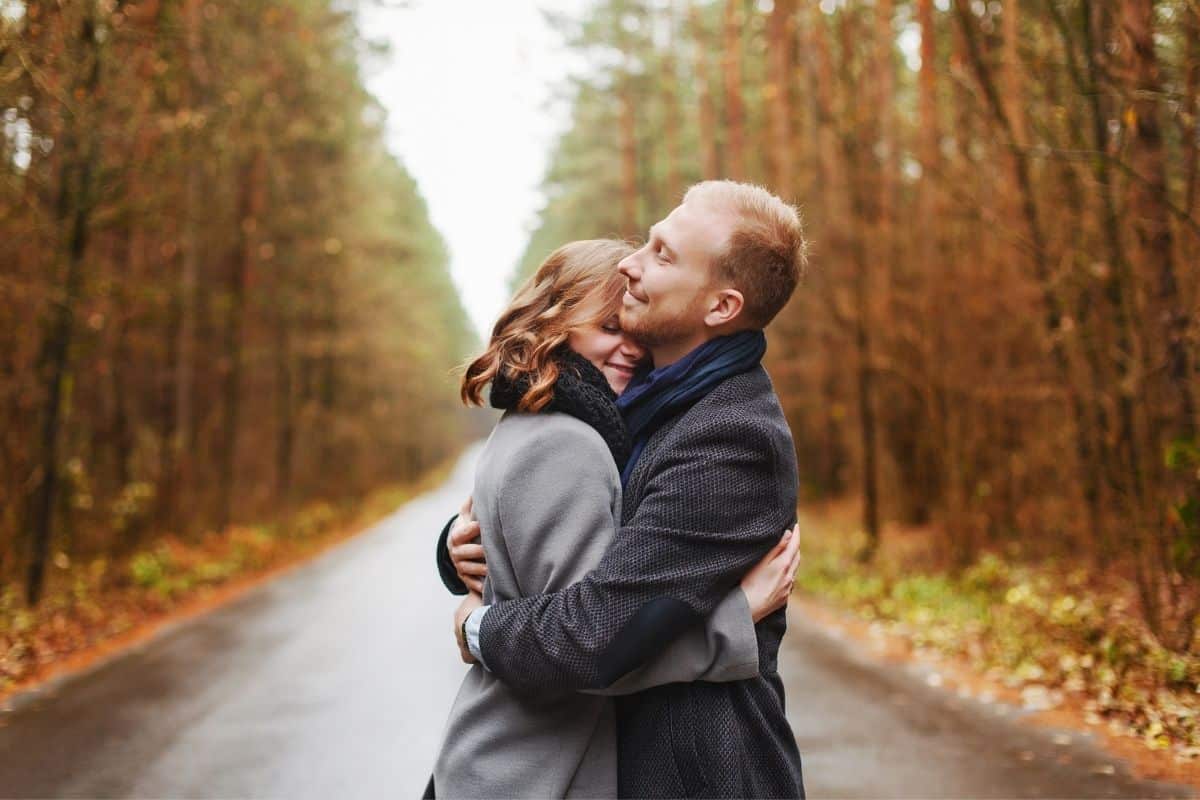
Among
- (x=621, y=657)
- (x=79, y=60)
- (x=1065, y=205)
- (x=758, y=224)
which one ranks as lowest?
(x=621, y=657)

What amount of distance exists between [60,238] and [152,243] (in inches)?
262

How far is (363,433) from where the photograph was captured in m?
31.6

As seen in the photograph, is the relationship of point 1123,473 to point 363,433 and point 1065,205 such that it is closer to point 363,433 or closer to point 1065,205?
point 1065,205

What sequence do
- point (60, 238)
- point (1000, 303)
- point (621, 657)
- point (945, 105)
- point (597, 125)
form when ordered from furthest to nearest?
point (597, 125)
point (945, 105)
point (1000, 303)
point (60, 238)
point (621, 657)

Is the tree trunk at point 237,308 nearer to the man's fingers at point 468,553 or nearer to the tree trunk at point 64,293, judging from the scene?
the tree trunk at point 64,293

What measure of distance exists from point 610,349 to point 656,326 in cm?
14

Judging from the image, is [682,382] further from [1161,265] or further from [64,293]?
[64,293]

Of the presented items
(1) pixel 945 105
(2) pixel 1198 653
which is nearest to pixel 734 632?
(2) pixel 1198 653

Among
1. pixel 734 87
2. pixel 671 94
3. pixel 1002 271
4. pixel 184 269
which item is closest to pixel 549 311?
pixel 1002 271

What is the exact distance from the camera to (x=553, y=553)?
2.19 metres

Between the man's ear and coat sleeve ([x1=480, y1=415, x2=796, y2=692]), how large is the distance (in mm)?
249

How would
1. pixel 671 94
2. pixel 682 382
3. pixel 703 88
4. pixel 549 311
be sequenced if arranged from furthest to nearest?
pixel 671 94 → pixel 703 88 → pixel 549 311 → pixel 682 382

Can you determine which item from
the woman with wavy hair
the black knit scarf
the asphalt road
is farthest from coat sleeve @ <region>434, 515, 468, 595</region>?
the asphalt road

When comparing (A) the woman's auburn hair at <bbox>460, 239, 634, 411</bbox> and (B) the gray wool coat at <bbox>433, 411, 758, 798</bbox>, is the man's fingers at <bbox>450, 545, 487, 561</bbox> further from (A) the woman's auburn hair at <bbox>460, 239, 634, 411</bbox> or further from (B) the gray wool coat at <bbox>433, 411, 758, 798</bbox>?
(A) the woman's auburn hair at <bbox>460, 239, 634, 411</bbox>
